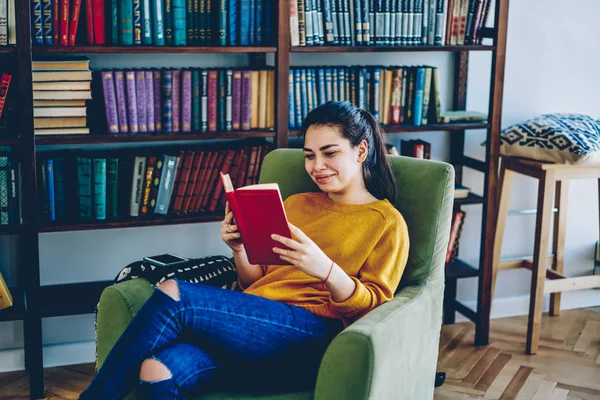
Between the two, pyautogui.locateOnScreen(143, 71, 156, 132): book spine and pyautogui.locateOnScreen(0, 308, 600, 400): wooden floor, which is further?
pyautogui.locateOnScreen(0, 308, 600, 400): wooden floor

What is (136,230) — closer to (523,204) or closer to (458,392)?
(458,392)

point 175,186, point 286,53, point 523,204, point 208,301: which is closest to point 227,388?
point 208,301

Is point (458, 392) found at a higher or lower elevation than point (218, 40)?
lower

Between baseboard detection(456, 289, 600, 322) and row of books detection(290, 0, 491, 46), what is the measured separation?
122cm

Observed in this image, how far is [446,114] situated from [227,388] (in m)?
1.65

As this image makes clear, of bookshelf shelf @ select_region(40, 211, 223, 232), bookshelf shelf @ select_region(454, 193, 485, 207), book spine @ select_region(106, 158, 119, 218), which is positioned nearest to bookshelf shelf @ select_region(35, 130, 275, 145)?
book spine @ select_region(106, 158, 119, 218)

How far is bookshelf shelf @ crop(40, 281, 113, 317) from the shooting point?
2697 millimetres

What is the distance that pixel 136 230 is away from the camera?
3029mm

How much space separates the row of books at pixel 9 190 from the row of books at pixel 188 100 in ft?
1.13

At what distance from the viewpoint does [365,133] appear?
7.06 ft

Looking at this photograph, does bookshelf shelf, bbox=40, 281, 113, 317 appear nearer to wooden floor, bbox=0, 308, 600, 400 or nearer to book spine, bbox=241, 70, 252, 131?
wooden floor, bbox=0, 308, 600, 400

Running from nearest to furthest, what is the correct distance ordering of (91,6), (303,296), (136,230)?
(303,296)
(91,6)
(136,230)

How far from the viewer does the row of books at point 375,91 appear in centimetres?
287

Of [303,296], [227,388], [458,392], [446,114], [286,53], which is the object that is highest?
[286,53]
